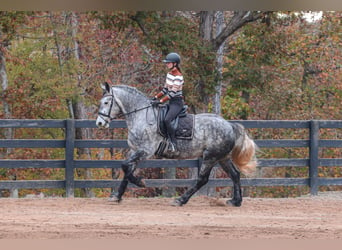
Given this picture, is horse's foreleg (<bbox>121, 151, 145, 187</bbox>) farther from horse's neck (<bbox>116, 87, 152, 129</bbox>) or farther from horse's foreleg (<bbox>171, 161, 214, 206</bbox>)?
horse's foreleg (<bbox>171, 161, 214, 206</bbox>)

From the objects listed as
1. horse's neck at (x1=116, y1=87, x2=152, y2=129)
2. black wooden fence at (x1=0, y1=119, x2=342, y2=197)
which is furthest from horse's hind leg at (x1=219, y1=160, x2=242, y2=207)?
horse's neck at (x1=116, y1=87, x2=152, y2=129)

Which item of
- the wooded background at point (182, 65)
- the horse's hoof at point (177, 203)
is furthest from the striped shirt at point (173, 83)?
the wooded background at point (182, 65)

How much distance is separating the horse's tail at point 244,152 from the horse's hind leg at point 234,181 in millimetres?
139

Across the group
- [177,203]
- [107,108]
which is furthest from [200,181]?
[107,108]

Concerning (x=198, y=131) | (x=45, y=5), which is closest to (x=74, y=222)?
(x=198, y=131)

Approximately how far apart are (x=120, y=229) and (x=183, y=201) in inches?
105

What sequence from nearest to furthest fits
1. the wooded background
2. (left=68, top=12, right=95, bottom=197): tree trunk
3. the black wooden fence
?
1. the black wooden fence
2. the wooded background
3. (left=68, top=12, right=95, bottom=197): tree trunk

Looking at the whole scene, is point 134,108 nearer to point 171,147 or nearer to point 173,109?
point 173,109

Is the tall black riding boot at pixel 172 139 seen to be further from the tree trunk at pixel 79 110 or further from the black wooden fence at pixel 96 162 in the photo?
the tree trunk at pixel 79 110

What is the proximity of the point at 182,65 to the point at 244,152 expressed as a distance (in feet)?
20.2

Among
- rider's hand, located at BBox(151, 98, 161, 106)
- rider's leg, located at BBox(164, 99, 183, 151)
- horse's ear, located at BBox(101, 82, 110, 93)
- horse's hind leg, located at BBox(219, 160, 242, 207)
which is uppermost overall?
horse's ear, located at BBox(101, 82, 110, 93)

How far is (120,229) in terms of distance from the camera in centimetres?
905

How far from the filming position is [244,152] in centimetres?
1171

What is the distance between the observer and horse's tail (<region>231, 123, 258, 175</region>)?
11.7 m
